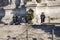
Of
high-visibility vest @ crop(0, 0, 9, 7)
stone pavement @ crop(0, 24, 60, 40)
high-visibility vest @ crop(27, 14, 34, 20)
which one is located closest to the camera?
stone pavement @ crop(0, 24, 60, 40)

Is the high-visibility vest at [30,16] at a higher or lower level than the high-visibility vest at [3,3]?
lower

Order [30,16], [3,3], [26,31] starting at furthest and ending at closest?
[3,3] < [30,16] < [26,31]

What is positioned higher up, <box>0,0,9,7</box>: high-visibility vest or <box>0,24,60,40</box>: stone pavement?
<box>0,0,9,7</box>: high-visibility vest

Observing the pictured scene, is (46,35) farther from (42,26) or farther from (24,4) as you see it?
(24,4)

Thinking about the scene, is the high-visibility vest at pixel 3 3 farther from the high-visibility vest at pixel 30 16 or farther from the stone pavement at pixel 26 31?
the stone pavement at pixel 26 31

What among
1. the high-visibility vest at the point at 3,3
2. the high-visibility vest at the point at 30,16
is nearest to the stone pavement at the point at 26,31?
the high-visibility vest at the point at 30,16

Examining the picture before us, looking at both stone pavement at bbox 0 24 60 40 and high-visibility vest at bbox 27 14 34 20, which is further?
high-visibility vest at bbox 27 14 34 20

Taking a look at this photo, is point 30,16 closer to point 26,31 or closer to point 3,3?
point 26,31

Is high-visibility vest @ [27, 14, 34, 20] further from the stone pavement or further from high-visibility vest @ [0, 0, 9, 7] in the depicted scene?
high-visibility vest @ [0, 0, 9, 7]

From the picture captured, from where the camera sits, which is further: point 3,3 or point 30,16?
point 3,3

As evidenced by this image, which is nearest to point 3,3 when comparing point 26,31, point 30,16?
point 30,16

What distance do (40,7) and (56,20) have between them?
8.05ft

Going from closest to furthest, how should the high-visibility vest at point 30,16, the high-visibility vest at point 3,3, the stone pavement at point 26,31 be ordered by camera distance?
the stone pavement at point 26,31 < the high-visibility vest at point 30,16 < the high-visibility vest at point 3,3

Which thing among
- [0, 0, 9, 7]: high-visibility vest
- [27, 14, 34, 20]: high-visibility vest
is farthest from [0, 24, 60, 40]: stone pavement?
[0, 0, 9, 7]: high-visibility vest
